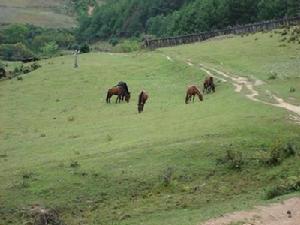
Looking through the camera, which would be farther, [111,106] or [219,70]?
[219,70]

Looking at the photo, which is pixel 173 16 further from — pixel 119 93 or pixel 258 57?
pixel 119 93

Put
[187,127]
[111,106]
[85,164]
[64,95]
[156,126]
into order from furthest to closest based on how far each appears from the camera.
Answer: [64,95] → [111,106] → [156,126] → [187,127] → [85,164]

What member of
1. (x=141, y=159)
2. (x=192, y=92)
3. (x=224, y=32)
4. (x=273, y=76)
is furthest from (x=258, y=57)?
(x=141, y=159)

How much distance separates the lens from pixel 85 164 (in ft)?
82.6

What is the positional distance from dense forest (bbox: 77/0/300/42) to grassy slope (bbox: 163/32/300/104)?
25507 millimetres

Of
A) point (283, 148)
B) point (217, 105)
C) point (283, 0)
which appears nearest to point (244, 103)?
point (217, 105)

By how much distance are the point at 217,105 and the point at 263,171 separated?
1094 cm

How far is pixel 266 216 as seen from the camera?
19328 millimetres

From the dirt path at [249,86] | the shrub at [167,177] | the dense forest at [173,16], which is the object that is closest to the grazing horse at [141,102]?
the dirt path at [249,86]

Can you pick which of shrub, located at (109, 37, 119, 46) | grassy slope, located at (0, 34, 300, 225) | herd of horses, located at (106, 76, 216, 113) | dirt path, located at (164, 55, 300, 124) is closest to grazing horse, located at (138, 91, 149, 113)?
herd of horses, located at (106, 76, 216, 113)

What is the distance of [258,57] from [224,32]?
2371 cm

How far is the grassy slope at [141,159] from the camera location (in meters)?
21.6

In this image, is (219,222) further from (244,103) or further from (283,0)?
(283,0)

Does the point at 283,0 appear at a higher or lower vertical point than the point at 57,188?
higher
